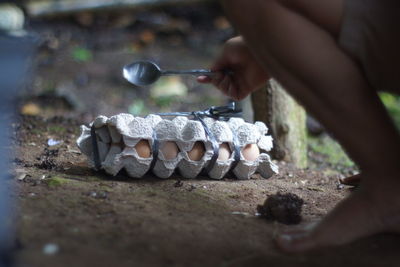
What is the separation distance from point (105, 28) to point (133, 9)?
54 centimetres

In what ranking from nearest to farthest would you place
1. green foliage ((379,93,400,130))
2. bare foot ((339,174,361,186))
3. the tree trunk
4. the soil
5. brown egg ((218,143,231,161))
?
the soil < brown egg ((218,143,231,161)) < bare foot ((339,174,361,186)) < the tree trunk < green foliage ((379,93,400,130))

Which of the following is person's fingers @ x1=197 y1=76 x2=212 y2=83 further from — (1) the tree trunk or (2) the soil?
(1) the tree trunk

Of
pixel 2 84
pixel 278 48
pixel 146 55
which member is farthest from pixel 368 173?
pixel 146 55

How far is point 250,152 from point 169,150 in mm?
401

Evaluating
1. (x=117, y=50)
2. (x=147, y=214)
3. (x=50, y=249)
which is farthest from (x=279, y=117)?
(x=117, y=50)

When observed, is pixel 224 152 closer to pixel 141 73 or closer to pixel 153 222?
pixel 141 73

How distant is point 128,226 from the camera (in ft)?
5.82

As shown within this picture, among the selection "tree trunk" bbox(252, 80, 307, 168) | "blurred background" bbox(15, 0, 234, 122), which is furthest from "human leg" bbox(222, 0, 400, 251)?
"blurred background" bbox(15, 0, 234, 122)

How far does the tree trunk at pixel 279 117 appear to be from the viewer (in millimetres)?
3508

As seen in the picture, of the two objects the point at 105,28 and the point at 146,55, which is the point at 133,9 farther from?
the point at 146,55

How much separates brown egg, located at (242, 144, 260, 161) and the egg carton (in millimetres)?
27

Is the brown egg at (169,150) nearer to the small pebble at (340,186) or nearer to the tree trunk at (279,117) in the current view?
the small pebble at (340,186)

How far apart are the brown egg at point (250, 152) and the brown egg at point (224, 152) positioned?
8cm

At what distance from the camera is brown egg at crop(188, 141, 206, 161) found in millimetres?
2379
